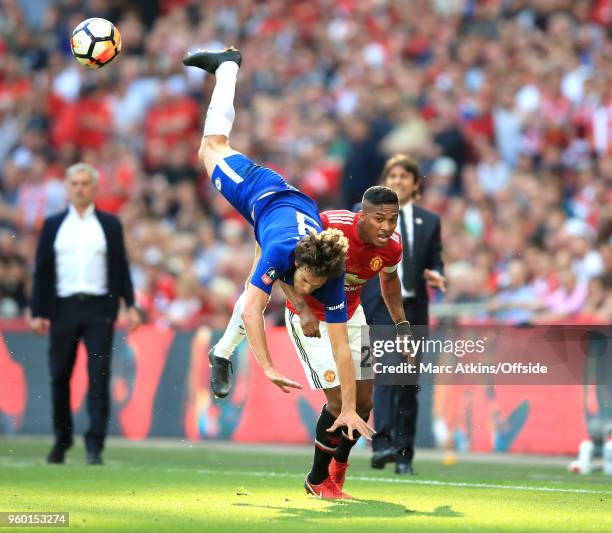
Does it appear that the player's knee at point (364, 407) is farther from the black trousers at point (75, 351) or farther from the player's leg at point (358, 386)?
the black trousers at point (75, 351)

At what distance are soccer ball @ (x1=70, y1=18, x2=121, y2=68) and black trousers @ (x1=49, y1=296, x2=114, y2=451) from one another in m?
2.36

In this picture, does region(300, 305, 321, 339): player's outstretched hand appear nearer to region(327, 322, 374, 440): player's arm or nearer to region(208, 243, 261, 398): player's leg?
region(327, 322, 374, 440): player's arm

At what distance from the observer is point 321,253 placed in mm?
8906

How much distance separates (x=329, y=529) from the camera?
322 inches

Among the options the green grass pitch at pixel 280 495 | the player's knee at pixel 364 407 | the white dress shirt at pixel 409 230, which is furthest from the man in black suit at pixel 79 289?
the player's knee at pixel 364 407

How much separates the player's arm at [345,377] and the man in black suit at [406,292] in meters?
3.11

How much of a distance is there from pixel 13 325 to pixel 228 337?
23.4 feet

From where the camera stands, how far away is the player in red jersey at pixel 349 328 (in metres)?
9.84

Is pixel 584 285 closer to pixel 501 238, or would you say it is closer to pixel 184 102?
pixel 501 238

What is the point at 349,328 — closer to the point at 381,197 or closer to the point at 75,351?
the point at 381,197

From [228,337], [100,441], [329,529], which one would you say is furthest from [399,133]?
[329,529]

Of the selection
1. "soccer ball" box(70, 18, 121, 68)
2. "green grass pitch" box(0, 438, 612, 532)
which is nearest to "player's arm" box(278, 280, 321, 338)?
"green grass pitch" box(0, 438, 612, 532)

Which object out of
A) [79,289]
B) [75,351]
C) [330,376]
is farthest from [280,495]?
[79,289]

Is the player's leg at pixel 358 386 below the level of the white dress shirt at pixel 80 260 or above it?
below
